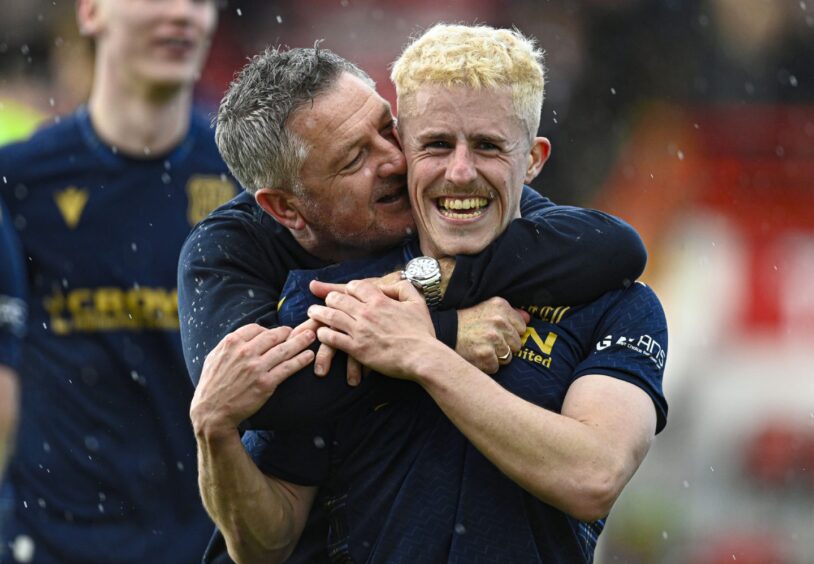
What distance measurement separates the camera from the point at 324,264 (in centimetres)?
406

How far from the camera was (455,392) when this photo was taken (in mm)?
3391

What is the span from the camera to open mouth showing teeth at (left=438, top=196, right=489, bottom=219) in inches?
145

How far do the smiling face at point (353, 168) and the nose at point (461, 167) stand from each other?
24cm

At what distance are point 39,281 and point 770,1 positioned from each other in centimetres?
616

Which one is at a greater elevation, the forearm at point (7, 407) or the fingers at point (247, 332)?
the fingers at point (247, 332)

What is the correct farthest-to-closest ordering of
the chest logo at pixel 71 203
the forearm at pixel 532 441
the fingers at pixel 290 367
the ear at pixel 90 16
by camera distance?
the ear at pixel 90 16
the chest logo at pixel 71 203
the fingers at pixel 290 367
the forearm at pixel 532 441

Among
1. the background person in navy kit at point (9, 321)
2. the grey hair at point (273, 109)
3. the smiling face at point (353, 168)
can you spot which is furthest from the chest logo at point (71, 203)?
the smiling face at point (353, 168)

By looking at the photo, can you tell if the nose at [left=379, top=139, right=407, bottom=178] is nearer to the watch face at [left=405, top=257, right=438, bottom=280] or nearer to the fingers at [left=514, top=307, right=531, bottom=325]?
the watch face at [left=405, top=257, right=438, bottom=280]

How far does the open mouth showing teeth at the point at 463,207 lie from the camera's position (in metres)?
3.67

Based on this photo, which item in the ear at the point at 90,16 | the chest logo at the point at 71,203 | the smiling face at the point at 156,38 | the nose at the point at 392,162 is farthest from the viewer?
the ear at the point at 90,16

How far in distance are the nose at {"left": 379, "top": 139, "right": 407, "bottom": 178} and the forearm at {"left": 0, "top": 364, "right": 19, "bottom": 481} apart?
8.78ft

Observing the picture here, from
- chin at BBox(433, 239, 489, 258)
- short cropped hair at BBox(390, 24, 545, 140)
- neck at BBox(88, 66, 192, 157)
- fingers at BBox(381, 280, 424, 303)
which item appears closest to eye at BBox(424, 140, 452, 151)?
short cropped hair at BBox(390, 24, 545, 140)

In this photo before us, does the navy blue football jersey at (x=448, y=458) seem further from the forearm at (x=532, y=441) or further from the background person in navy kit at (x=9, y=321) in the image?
the background person in navy kit at (x=9, y=321)

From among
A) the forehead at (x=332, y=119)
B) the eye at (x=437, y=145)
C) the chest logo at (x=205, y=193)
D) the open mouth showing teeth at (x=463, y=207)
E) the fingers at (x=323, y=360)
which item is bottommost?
the chest logo at (x=205, y=193)
